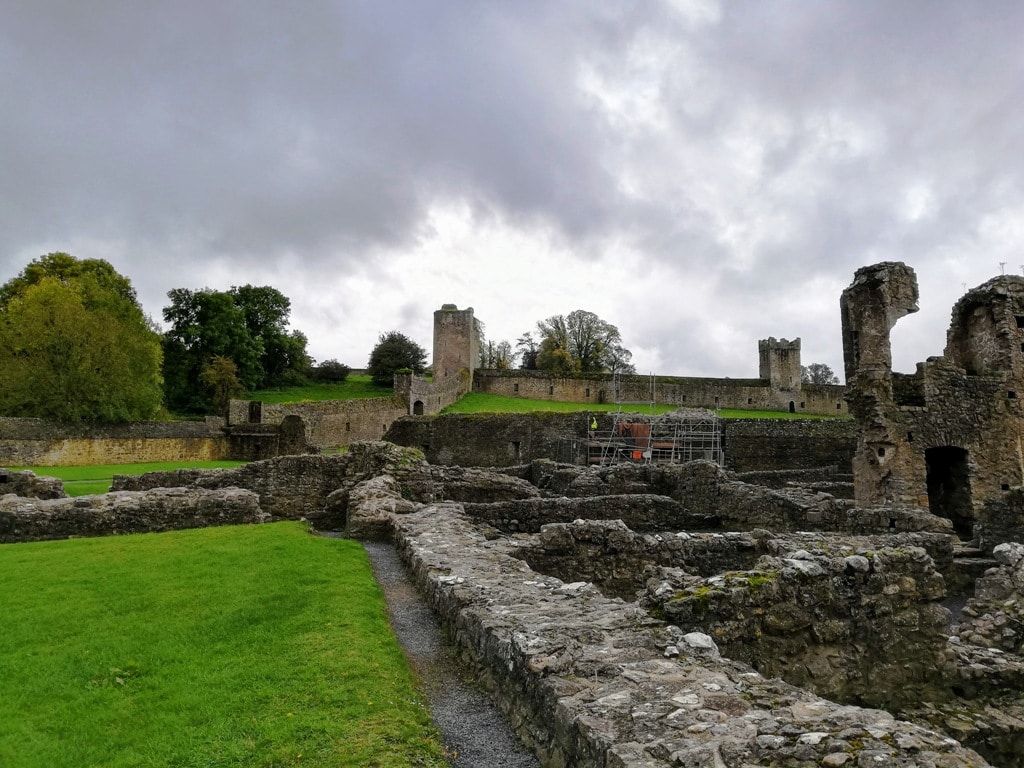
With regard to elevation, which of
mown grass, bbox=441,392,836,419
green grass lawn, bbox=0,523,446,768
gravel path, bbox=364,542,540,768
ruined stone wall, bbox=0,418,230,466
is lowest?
gravel path, bbox=364,542,540,768

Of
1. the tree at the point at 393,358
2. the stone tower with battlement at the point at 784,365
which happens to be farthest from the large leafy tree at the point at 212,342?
the stone tower with battlement at the point at 784,365

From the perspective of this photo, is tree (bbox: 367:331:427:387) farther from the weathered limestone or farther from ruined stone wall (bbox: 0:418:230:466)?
the weathered limestone

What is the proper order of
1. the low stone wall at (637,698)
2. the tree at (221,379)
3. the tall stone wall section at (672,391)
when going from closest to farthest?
the low stone wall at (637,698) < the tree at (221,379) < the tall stone wall section at (672,391)

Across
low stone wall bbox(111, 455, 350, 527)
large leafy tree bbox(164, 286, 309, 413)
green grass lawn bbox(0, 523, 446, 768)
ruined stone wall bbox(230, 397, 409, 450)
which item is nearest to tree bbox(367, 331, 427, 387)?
large leafy tree bbox(164, 286, 309, 413)

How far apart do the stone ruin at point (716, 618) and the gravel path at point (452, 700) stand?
5.7 inches

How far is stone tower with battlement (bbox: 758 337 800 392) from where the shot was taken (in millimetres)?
53906

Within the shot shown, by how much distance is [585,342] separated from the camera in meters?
71.4

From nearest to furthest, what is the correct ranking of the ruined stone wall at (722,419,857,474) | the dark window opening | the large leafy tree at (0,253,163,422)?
the dark window opening → the ruined stone wall at (722,419,857,474) → the large leafy tree at (0,253,163,422)

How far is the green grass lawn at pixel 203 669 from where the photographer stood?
3758 mm

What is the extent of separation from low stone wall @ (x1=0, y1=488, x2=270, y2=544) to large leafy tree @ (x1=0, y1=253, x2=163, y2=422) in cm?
2579

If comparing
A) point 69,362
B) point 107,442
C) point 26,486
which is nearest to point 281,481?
point 26,486

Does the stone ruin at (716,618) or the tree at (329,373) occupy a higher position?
the tree at (329,373)

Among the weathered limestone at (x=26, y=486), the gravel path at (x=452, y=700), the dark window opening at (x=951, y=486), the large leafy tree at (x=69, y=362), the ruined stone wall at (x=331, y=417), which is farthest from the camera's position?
the ruined stone wall at (x=331, y=417)

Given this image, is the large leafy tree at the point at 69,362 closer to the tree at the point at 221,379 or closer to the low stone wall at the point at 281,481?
the tree at the point at 221,379
